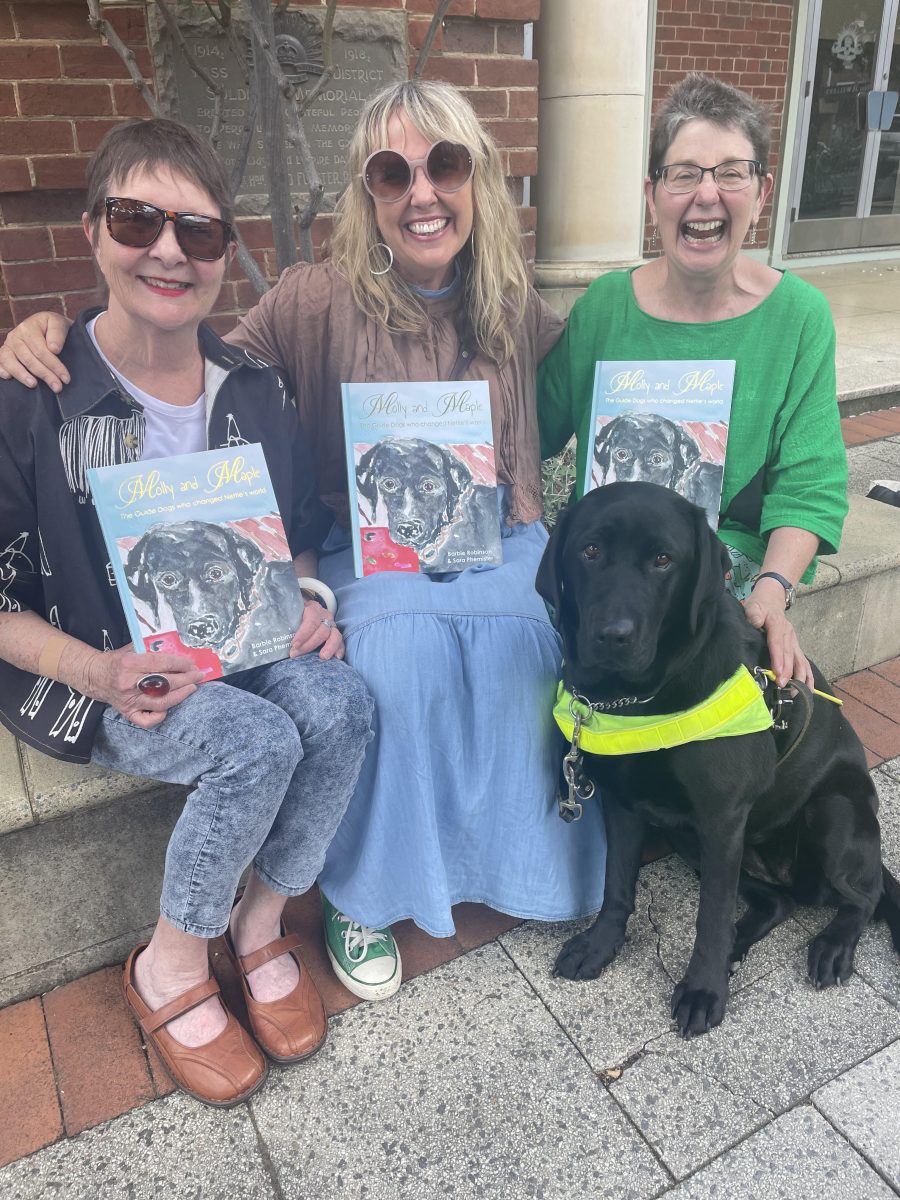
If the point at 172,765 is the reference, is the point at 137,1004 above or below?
below

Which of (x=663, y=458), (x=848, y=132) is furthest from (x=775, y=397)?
(x=848, y=132)

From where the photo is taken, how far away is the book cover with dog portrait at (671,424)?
2281 millimetres

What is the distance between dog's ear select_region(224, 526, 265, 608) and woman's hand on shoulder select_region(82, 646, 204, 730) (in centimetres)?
19

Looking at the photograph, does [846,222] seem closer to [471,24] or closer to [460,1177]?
[471,24]

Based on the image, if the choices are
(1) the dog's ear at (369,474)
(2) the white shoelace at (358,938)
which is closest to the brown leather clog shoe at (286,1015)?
(2) the white shoelace at (358,938)

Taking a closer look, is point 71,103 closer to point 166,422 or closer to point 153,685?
point 166,422

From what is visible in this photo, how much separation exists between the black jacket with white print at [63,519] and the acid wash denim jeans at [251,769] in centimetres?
12

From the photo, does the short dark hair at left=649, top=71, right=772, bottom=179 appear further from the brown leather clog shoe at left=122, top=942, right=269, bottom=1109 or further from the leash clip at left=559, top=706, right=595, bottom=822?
the brown leather clog shoe at left=122, top=942, right=269, bottom=1109

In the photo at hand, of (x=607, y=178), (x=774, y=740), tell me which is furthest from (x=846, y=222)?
(x=774, y=740)

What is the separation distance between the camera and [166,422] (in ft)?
6.12

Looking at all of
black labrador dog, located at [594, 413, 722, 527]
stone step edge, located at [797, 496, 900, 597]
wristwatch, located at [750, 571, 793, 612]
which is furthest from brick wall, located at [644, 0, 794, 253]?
wristwatch, located at [750, 571, 793, 612]

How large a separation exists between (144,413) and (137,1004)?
125 cm

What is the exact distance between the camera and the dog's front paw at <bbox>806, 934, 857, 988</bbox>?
204cm

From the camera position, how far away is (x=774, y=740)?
2.02 metres
